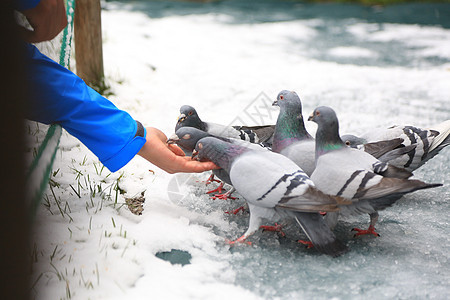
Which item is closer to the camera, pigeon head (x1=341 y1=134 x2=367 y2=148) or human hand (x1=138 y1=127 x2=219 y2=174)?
human hand (x1=138 y1=127 x2=219 y2=174)

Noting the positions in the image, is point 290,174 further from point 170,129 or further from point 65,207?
point 170,129

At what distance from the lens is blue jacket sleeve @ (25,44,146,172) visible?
82.5 inches

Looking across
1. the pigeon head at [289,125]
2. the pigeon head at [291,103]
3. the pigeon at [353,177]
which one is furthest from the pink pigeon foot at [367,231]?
the pigeon head at [291,103]

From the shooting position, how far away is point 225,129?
3164 millimetres

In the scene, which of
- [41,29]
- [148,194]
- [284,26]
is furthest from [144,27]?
[41,29]

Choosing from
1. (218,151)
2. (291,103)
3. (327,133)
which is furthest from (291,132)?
(218,151)

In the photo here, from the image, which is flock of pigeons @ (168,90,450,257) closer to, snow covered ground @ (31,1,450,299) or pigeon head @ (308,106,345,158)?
pigeon head @ (308,106,345,158)

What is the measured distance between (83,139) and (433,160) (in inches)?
98.8

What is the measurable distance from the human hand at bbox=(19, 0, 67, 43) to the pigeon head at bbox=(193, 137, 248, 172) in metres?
0.95

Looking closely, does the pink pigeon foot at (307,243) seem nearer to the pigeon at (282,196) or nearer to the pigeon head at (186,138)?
the pigeon at (282,196)

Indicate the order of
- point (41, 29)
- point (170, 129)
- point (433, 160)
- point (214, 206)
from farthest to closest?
point (170, 129) → point (433, 160) → point (214, 206) → point (41, 29)

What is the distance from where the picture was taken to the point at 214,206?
9.18 ft

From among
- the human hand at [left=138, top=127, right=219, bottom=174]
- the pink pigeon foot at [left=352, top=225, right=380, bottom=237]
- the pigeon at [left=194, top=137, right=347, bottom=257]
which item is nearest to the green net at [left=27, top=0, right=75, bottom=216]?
the human hand at [left=138, top=127, right=219, bottom=174]

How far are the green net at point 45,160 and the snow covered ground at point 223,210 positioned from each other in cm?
18
